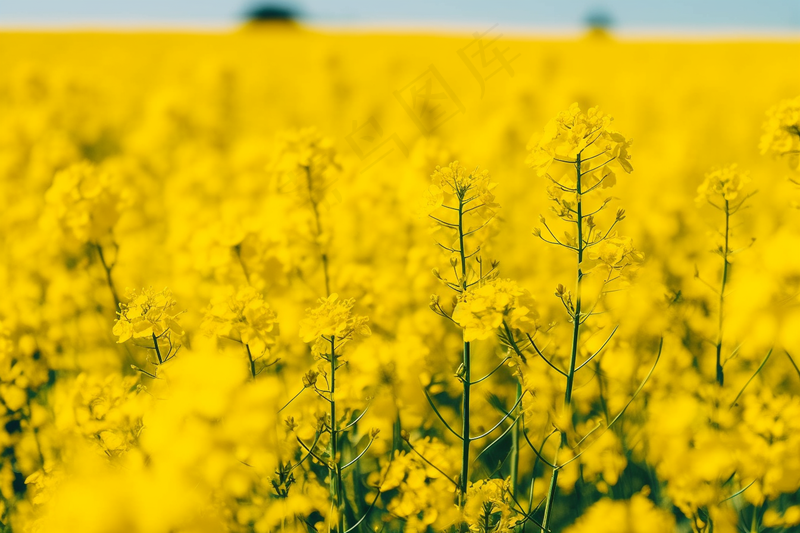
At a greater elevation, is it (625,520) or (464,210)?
(464,210)

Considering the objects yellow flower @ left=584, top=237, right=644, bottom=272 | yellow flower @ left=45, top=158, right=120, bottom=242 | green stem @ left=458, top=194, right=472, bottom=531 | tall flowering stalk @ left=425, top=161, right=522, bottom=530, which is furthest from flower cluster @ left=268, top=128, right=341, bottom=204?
yellow flower @ left=584, top=237, right=644, bottom=272

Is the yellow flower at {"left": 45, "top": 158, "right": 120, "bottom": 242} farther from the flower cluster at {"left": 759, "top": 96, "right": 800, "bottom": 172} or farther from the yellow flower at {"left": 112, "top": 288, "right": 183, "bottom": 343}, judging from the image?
the flower cluster at {"left": 759, "top": 96, "right": 800, "bottom": 172}

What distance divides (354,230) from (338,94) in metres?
3.69

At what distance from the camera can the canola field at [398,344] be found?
4.48ft

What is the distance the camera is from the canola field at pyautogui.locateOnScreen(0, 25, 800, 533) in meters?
1.37

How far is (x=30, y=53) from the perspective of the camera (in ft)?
47.0

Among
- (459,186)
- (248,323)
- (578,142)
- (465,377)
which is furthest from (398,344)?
(578,142)

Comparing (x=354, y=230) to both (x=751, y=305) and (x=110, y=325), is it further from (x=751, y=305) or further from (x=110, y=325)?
(x=751, y=305)

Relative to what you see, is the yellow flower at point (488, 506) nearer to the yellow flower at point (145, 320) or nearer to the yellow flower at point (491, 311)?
the yellow flower at point (491, 311)

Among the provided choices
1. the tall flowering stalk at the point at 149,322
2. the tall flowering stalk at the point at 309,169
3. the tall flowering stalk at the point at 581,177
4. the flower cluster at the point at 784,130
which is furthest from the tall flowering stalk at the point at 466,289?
the tall flowering stalk at the point at 309,169

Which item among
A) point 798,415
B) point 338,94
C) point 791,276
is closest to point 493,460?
point 798,415

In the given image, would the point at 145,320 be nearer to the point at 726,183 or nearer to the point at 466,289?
the point at 466,289

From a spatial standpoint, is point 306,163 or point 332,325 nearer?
point 332,325

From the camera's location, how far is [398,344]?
88.7 inches
